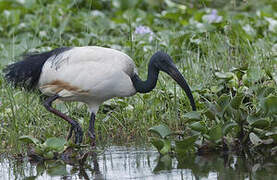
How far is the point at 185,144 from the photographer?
475cm

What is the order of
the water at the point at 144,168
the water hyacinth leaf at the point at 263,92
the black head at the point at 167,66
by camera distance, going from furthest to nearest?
the black head at the point at 167,66 → the water hyacinth leaf at the point at 263,92 → the water at the point at 144,168

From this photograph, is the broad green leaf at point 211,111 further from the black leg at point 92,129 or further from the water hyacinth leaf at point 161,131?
the black leg at point 92,129

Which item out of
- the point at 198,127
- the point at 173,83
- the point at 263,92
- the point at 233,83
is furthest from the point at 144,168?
the point at 173,83

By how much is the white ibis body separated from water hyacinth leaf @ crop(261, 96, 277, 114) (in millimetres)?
890

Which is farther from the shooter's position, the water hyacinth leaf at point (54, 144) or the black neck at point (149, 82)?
the black neck at point (149, 82)

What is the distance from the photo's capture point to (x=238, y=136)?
4930 millimetres

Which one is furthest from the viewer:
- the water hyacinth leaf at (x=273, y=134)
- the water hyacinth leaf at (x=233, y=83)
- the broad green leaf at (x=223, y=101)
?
the water hyacinth leaf at (x=233, y=83)

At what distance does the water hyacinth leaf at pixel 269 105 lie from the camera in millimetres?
4656

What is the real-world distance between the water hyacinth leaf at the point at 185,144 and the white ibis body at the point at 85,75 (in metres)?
0.74

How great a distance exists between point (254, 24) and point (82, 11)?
119 inches

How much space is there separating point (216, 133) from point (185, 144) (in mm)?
236

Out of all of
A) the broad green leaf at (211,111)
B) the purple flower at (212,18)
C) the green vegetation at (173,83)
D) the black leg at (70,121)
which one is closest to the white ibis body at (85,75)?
the black leg at (70,121)

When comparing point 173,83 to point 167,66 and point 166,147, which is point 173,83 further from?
point 166,147

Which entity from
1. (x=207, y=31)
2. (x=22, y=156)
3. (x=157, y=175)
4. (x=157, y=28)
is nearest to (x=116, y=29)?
(x=157, y=28)
